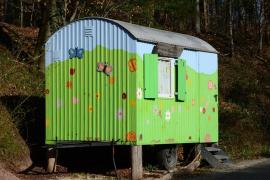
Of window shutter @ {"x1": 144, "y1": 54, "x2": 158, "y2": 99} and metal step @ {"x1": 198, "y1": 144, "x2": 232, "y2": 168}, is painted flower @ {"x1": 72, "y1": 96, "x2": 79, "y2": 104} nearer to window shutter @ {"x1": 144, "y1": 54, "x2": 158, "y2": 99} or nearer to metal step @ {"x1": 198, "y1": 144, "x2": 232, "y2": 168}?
window shutter @ {"x1": 144, "y1": 54, "x2": 158, "y2": 99}

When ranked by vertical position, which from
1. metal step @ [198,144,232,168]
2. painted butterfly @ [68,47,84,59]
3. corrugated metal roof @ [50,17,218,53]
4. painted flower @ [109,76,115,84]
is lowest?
metal step @ [198,144,232,168]

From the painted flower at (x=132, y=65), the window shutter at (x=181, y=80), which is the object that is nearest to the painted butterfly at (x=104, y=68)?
the painted flower at (x=132, y=65)

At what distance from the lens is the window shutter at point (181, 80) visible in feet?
51.4

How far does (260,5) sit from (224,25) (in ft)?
19.7

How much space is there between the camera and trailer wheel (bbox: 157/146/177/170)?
16.0 m

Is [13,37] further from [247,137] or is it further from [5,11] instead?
[247,137]

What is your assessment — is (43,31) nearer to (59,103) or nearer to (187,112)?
(59,103)

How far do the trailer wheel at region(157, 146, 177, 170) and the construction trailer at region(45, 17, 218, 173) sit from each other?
0.04 m

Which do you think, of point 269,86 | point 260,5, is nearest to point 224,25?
point 260,5

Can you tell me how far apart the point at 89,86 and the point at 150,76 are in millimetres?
1517

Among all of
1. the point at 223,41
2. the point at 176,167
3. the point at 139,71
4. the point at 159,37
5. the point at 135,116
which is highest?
the point at 223,41

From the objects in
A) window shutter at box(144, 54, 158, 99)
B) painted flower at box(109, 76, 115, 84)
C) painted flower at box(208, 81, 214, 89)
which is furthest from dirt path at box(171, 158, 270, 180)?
painted flower at box(109, 76, 115, 84)

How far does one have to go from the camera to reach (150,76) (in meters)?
14.5

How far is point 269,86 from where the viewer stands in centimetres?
3384
